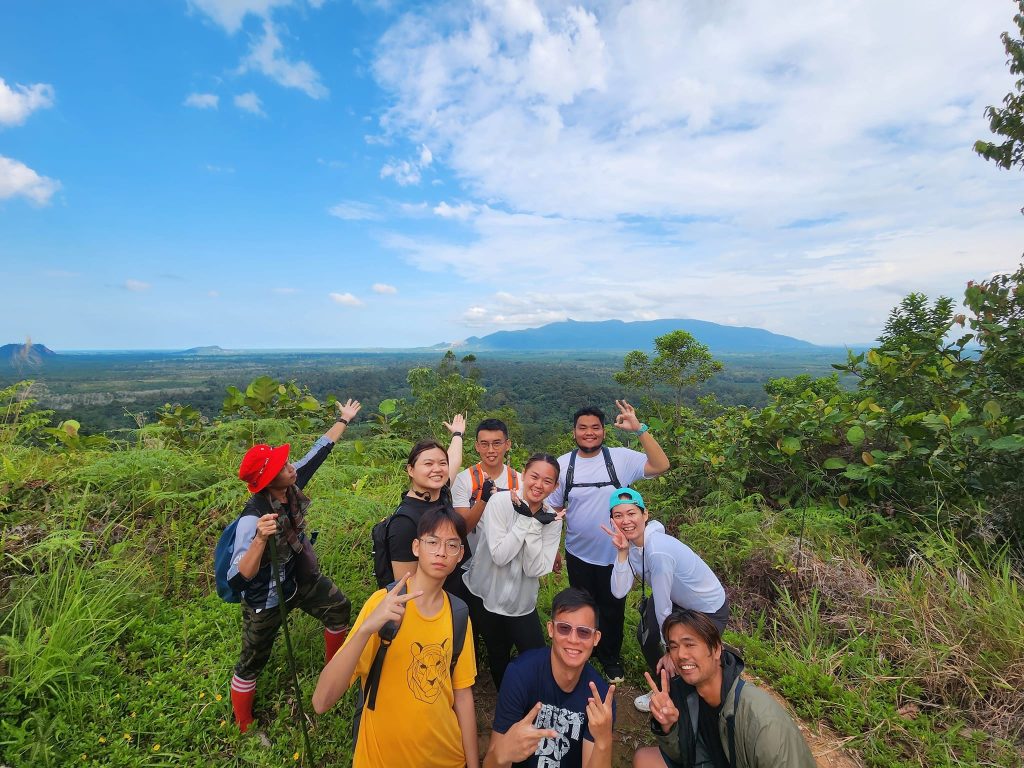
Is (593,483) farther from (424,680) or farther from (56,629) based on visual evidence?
(56,629)

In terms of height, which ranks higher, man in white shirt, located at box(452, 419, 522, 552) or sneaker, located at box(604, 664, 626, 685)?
man in white shirt, located at box(452, 419, 522, 552)

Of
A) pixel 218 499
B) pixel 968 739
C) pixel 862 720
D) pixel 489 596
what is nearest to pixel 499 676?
pixel 489 596

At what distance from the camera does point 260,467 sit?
8.01 feet

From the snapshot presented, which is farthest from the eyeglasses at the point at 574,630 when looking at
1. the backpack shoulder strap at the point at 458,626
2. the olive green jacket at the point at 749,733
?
the olive green jacket at the point at 749,733

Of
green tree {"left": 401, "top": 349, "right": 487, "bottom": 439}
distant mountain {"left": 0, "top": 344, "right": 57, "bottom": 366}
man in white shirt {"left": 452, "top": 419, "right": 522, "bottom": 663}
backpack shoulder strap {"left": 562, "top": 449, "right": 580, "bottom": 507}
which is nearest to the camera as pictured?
man in white shirt {"left": 452, "top": 419, "right": 522, "bottom": 663}

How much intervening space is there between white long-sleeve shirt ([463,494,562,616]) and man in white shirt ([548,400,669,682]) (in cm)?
57

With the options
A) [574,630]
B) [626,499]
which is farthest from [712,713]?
[626,499]

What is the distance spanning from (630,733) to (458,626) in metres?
1.82

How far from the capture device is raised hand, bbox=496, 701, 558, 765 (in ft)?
6.59

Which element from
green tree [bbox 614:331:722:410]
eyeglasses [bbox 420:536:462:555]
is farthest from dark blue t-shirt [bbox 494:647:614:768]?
green tree [bbox 614:331:722:410]

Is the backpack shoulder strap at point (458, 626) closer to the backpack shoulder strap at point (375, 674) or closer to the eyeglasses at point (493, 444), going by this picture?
the backpack shoulder strap at point (375, 674)

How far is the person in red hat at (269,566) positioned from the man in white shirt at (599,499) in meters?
1.71

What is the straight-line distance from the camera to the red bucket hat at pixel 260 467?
7.90 feet

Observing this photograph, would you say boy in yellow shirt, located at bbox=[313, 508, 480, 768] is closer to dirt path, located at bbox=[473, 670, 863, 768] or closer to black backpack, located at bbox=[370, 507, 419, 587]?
black backpack, located at bbox=[370, 507, 419, 587]
